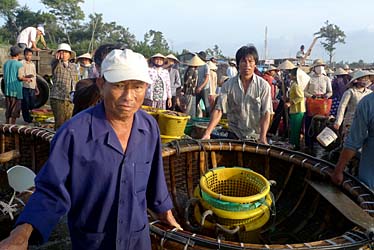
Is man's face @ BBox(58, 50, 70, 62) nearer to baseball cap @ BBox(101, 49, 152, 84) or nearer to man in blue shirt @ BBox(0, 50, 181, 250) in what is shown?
man in blue shirt @ BBox(0, 50, 181, 250)

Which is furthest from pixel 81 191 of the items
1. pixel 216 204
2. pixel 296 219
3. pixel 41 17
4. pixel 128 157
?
pixel 41 17

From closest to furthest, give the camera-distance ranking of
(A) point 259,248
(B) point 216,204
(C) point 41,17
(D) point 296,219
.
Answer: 1. (A) point 259,248
2. (B) point 216,204
3. (D) point 296,219
4. (C) point 41,17

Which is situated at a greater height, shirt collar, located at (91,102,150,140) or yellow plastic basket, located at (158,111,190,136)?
shirt collar, located at (91,102,150,140)

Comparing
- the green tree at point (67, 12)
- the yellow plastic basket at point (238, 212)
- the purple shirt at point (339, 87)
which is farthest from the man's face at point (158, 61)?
the green tree at point (67, 12)

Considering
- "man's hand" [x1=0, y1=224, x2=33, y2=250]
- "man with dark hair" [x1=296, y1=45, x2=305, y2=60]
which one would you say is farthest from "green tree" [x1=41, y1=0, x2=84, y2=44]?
"man's hand" [x1=0, y1=224, x2=33, y2=250]

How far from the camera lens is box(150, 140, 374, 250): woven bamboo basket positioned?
2.88 m

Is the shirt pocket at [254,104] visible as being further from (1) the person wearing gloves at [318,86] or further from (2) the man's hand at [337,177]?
(1) the person wearing gloves at [318,86]

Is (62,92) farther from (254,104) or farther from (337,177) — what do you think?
(337,177)

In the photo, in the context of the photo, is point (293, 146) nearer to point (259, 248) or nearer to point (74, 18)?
point (259, 248)

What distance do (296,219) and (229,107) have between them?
1.32 meters

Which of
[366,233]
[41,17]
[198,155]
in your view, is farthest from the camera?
[41,17]

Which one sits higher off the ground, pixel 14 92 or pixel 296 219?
pixel 14 92

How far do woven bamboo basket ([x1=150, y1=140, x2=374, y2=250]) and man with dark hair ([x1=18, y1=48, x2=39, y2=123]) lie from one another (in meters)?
4.87

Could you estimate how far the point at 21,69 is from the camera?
280 inches
